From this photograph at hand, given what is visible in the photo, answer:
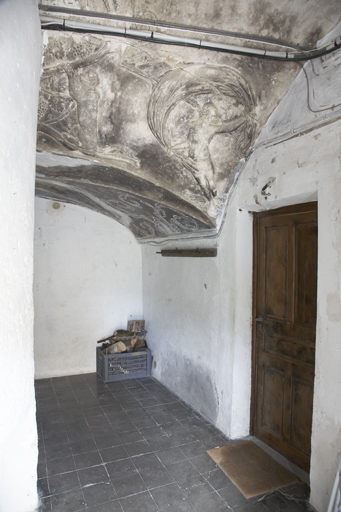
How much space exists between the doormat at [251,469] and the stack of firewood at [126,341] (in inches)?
87.0

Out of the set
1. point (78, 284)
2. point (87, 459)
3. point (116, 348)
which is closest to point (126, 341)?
point (116, 348)

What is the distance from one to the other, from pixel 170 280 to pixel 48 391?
6.91ft

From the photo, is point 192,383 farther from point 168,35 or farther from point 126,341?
point 168,35

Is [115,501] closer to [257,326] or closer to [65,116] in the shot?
[257,326]

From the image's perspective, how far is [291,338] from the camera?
9.62ft

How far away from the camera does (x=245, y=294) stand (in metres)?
3.31

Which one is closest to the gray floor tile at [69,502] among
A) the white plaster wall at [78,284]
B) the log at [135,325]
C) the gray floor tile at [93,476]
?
the gray floor tile at [93,476]

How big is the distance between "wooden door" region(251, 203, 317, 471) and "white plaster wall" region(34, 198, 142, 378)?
8.70ft

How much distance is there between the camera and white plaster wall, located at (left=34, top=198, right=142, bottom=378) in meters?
5.03

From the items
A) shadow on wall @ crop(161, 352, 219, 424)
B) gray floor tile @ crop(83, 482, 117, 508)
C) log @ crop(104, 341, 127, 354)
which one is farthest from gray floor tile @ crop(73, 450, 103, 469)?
log @ crop(104, 341, 127, 354)

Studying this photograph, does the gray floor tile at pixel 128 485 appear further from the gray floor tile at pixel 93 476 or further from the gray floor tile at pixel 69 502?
the gray floor tile at pixel 69 502

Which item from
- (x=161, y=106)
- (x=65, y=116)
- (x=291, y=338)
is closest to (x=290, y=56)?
(x=161, y=106)

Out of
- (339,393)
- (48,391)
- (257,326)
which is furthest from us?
(48,391)

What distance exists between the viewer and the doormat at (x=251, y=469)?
2643 millimetres
